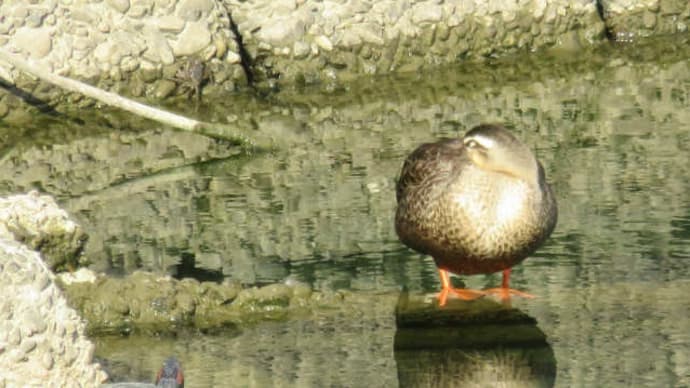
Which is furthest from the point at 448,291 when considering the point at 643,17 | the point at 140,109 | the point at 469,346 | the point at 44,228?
the point at 643,17

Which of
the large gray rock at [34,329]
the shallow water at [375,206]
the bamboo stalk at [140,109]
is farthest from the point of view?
the bamboo stalk at [140,109]

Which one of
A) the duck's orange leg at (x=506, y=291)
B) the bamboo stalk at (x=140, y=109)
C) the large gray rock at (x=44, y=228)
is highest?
the duck's orange leg at (x=506, y=291)

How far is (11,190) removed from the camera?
10.6 meters

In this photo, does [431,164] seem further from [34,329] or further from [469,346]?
[34,329]

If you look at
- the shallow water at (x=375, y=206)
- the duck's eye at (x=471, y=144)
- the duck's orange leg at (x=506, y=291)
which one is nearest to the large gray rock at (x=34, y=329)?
the shallow water at (x=375, y=206)

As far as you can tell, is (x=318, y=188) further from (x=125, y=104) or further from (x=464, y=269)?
(x=464, y=269)

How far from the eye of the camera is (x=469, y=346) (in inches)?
298

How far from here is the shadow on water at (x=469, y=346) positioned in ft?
23.5

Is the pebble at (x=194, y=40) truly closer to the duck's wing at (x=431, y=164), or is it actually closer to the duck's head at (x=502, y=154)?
the duck's wing at (x=431, y=164)

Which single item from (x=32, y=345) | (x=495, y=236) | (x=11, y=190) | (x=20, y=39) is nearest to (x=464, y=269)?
(x=495, y=236)

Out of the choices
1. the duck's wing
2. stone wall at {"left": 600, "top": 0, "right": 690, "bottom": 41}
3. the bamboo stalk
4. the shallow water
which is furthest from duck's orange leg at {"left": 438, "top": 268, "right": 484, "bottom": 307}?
stone wall at {"left": 600, "top": 0, "right": 690, "bottom": 41}

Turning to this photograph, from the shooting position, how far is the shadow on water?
23.5 ft

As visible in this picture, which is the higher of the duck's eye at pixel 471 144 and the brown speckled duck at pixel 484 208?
the duck's eye at pixel 471 144

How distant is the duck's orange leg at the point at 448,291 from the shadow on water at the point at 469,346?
4cm
